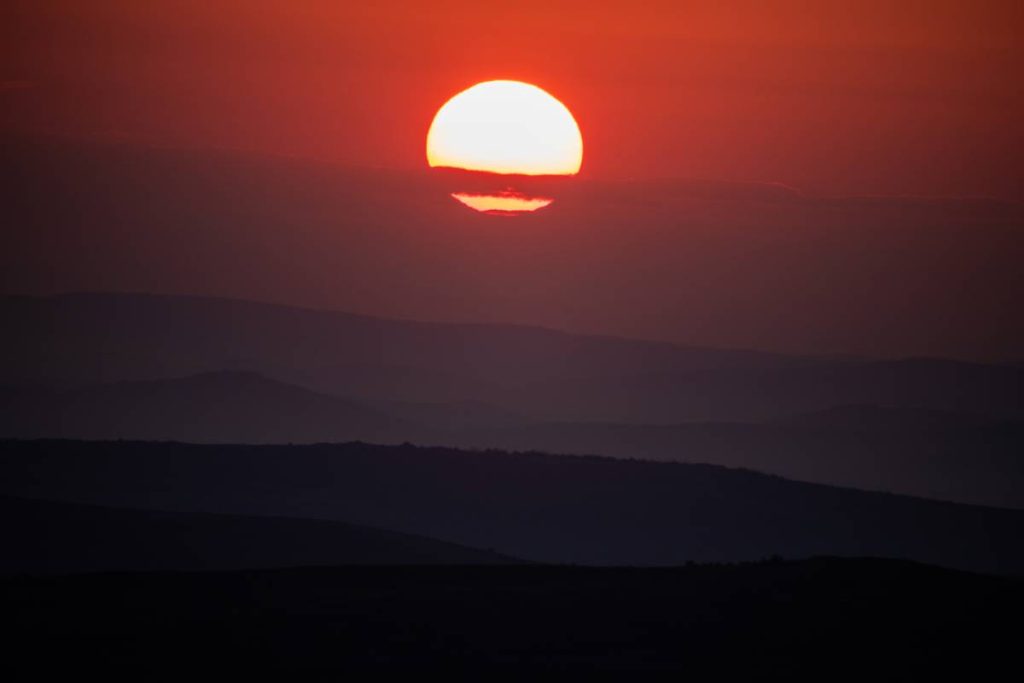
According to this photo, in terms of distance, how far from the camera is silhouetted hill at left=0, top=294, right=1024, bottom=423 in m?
136

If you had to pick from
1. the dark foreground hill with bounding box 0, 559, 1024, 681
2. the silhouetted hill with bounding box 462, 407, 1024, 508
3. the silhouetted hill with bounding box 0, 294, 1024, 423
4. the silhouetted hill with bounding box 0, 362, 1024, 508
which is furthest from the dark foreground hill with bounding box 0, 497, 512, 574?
the silhouetted hill with bounding box 0, 294, 1024, 423

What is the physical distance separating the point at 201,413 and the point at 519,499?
260 ft

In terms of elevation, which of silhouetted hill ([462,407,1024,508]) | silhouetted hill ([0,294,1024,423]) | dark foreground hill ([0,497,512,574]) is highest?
silhouetted hill ([0,294,1024,423])

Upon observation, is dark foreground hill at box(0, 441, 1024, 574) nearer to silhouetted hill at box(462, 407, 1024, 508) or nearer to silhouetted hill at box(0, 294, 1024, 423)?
silhouetted hill at box(462, 407, 1024, 508)

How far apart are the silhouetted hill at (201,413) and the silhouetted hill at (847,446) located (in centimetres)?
1230

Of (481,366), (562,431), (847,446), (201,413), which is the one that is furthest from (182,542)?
(481,366)

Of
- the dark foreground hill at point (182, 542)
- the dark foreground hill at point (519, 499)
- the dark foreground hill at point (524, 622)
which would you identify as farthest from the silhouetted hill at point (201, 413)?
the dark foreground hill at point (524, 622)

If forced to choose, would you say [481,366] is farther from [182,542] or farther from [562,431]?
[182,542]

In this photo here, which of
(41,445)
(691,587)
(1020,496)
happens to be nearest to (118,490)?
(41,445)

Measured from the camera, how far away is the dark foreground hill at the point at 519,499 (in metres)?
49.9

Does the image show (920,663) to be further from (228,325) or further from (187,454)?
(228,325)

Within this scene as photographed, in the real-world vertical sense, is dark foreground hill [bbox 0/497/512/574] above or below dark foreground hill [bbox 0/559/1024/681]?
below

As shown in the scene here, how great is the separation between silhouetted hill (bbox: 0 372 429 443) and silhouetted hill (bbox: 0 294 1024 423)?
16.6 feet

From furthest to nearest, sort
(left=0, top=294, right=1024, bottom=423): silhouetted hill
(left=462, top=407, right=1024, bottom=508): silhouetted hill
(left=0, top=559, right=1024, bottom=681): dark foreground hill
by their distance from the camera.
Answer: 1. (left=0, top=294, right=1024, bottom=423): silhouetted hill
2. (left=462, top=407, right=1024, bottom=508): silhouetted hill
3. (left=0, top=559, right=1024, bottom=681): dark foreground hill
